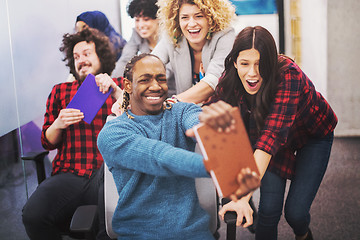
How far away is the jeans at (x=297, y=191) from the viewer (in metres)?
1.69

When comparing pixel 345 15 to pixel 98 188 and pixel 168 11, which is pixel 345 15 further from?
pixel 98 188

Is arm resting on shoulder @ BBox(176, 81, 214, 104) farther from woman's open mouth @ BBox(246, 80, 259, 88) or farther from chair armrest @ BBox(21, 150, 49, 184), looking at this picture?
chair armrest @ BBox(21, 150, 49, 184)

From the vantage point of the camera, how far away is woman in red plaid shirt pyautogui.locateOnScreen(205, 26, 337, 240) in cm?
147

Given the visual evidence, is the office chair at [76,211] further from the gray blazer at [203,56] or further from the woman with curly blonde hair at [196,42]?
the gray blazer at [203,56]

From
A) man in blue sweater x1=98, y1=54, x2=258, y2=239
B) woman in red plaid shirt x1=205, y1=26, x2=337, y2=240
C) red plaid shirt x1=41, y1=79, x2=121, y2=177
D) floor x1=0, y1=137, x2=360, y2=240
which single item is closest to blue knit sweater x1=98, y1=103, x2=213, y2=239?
man in blue sweater x1=98, y1=54, x2=258, y2=239

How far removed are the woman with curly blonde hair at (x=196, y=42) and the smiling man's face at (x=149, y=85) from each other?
389 millimetres

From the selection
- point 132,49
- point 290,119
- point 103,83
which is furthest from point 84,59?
point 290,119

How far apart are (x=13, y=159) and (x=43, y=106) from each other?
1.34 feet

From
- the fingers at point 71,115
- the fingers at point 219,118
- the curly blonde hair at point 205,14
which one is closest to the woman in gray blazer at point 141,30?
the curly blonde hair at point 205,14

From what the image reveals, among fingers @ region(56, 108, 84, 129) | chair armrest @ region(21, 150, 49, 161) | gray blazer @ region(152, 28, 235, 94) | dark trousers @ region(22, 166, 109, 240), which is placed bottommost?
dark trousers @ region(22, 166, 109, 240)

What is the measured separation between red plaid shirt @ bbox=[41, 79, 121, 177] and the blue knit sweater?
23.8 inches

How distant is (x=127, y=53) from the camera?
2375 millimetres

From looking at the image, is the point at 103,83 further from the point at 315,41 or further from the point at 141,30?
the point at 315,41

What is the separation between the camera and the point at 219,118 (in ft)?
3.03
